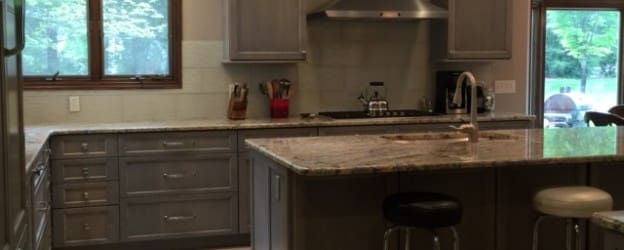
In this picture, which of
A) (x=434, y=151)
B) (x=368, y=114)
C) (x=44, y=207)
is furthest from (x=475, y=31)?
(x=44, y=207)

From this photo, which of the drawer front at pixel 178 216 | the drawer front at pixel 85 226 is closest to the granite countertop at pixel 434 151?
the drawer front at pixel 178 216

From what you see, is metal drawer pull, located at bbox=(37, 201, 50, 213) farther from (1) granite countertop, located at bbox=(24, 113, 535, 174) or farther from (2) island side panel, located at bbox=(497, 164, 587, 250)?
(2) island side panel, located at bbox=(497, 164, 587, 250)

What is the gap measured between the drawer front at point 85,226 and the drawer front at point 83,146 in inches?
13.7

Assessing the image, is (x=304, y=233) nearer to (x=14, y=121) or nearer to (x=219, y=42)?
(x=14, y=121)

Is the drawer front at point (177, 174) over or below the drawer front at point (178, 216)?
over

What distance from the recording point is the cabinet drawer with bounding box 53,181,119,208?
452 centimetres

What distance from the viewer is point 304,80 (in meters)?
5.57

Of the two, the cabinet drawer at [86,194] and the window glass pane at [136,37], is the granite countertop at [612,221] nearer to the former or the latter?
the cabinet drawer at [86,194]

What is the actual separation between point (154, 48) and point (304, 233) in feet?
8.65

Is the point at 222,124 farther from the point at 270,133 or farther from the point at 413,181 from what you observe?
the point at 413,181

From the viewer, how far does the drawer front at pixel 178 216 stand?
4.69 meters

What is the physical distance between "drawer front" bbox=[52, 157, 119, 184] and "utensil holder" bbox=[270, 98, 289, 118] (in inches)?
50.1

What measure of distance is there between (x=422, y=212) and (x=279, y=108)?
2.59 metres

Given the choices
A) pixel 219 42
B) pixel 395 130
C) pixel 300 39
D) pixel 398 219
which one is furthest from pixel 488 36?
pixel 398 219
